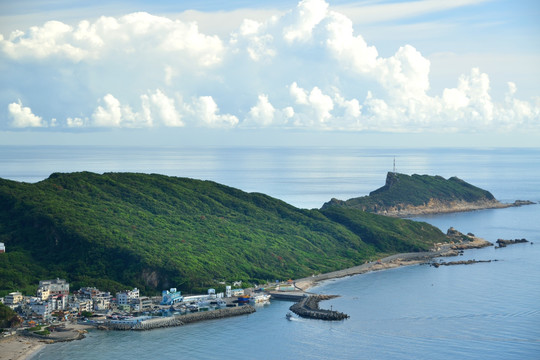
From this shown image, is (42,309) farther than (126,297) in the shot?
No

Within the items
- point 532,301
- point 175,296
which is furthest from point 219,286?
point 532,301

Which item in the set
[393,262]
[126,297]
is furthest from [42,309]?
[393,262]

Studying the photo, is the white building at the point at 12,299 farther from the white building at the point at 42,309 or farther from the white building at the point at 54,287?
the white building at the point at 42,309

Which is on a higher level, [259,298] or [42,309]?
[259,298]

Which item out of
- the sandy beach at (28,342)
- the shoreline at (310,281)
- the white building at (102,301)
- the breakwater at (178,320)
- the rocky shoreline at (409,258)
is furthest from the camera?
the rocky shoreline at (409,258)

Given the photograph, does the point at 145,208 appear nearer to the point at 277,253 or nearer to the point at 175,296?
the point at 277,253

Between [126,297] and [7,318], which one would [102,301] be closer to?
[126,297]

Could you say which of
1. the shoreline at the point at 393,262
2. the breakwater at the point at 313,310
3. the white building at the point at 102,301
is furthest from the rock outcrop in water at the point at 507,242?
the white building at the point at 102,301
